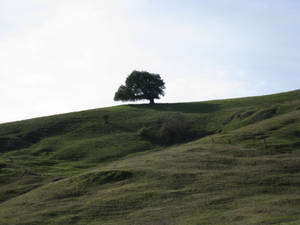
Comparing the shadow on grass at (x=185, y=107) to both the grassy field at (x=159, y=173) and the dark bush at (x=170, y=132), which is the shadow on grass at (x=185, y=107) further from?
the dark bush at (x=170, y=132)

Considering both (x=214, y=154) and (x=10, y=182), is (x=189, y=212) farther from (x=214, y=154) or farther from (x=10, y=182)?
(x=10, y=182)

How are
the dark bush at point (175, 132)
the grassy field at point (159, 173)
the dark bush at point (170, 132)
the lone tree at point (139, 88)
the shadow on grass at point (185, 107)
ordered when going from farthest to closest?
the lone tree at point (139, 88), the shadow on grass at point (185, 107), the dark bush at point (170, 132), the dark bush at point (175, 132), the grassy field at point (159, 173)

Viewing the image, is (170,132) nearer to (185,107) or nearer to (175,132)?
(175,132)

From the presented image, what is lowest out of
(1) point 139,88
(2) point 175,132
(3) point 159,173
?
(3) point 159,173

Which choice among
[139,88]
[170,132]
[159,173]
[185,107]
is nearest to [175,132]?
[170,132]

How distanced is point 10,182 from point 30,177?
2.57 metres

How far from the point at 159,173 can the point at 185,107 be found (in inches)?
2577

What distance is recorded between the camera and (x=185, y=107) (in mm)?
109000

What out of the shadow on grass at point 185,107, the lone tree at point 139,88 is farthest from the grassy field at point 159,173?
the lone tree at point 139,88

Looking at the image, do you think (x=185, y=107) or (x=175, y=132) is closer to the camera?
(x=175, y=132)

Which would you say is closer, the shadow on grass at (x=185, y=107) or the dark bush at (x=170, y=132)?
the dark bush at (x=170, y=132)

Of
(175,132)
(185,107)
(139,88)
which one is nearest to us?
(175,132)

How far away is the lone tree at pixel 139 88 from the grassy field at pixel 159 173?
2772 cm

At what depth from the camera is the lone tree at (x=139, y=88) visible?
116475 millimetres
